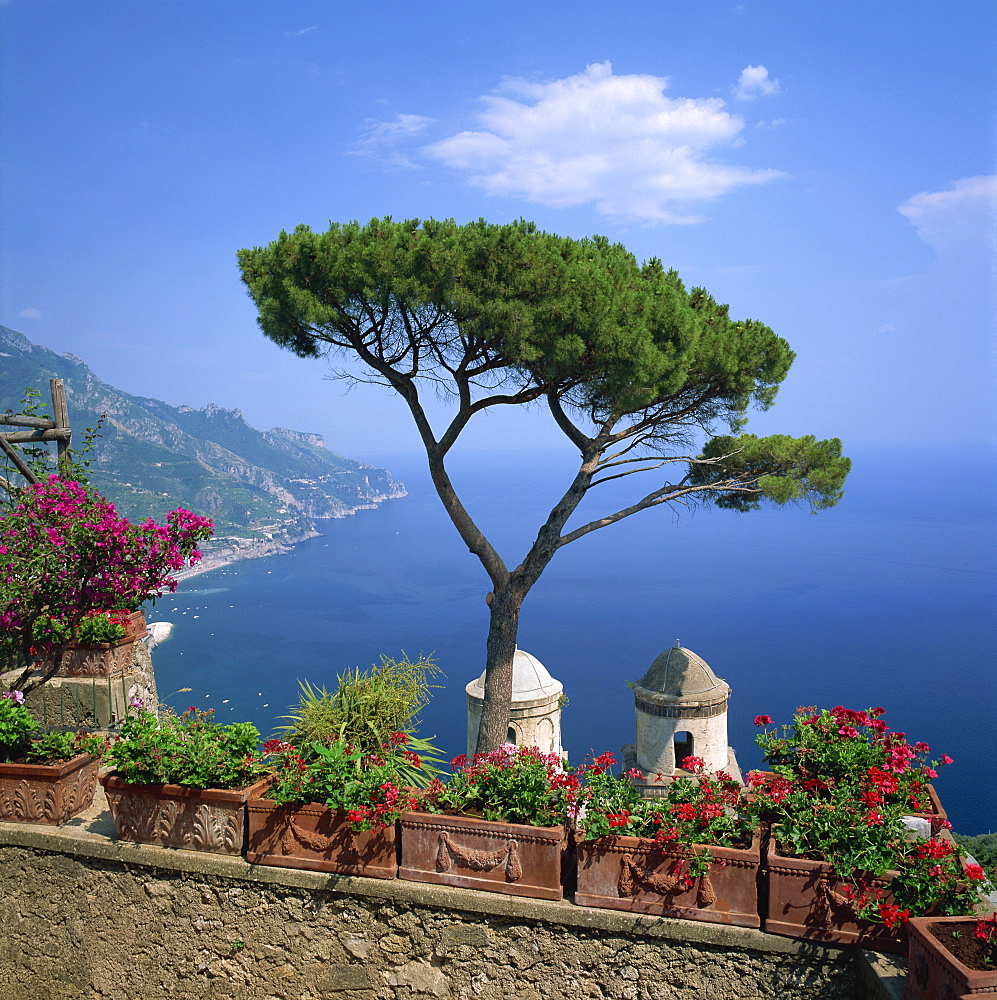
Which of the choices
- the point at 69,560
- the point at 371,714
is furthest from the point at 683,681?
the point at 69,560

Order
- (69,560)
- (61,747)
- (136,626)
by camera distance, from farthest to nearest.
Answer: (136,626) → (69,560) → (61,747)

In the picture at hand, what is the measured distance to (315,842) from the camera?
322 cm

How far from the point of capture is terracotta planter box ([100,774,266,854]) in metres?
3.36

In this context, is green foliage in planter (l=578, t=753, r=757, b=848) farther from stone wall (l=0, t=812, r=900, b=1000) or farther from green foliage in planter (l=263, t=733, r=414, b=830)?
green foliage in planter (l=263, t=733, r=414, b=830)

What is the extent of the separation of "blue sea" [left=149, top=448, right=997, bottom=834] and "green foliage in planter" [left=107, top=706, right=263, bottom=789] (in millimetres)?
21554

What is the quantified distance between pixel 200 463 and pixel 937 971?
119653 millimetres

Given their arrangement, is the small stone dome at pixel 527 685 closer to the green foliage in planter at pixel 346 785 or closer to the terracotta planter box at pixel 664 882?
the green foliage in planter at pixel 346 785

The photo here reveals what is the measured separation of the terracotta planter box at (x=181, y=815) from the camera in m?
3.36

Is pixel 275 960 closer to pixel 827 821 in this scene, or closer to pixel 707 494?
pixel 827 821

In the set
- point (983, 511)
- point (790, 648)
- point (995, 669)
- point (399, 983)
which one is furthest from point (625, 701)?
point (983, 511)

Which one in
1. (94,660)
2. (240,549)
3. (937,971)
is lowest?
(240,549)

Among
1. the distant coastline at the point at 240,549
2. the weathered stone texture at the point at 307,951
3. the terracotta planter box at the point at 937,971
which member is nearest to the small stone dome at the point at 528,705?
the weathered stone texture at the point at 307,951

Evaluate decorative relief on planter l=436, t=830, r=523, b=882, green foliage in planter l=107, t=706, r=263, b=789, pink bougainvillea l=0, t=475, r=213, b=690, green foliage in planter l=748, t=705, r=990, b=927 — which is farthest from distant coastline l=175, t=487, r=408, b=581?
green foliage in planter l=748, t=705, r=990, b=927

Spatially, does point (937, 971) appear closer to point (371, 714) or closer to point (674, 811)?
point (674, 811)
